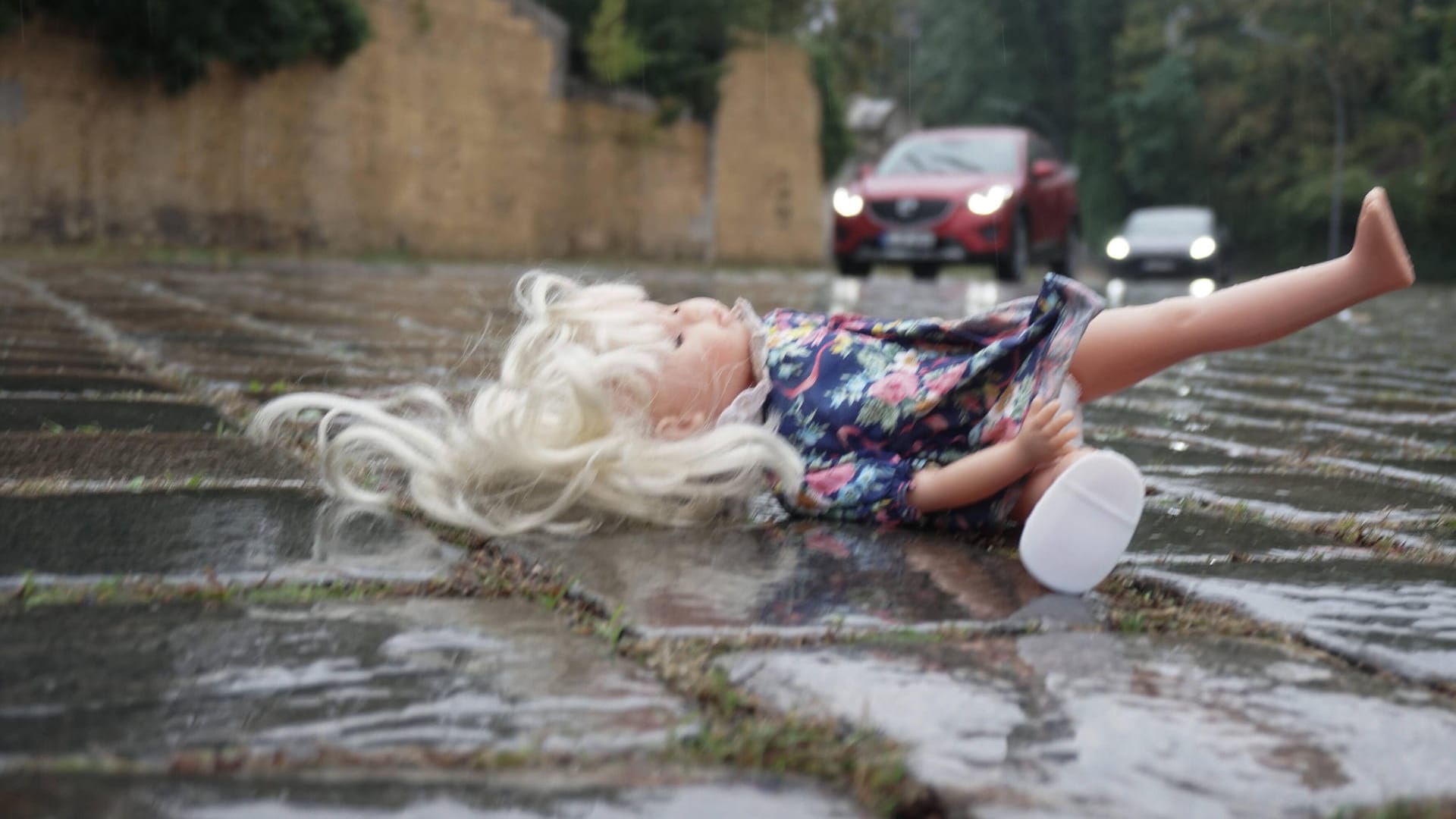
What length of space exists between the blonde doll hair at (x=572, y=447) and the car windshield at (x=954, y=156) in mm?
12842

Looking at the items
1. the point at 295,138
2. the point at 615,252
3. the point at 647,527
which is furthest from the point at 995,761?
the point at 615,252

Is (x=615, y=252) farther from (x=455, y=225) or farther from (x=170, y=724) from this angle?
(x=170, y=724)

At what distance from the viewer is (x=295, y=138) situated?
53.2 ft

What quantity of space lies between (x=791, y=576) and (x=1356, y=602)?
29.1 inches

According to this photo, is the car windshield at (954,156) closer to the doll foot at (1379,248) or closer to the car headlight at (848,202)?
the car headlight at (848,202)

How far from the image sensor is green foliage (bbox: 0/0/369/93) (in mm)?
14023

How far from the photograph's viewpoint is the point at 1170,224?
76.5ft

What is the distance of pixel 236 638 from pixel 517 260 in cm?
1624

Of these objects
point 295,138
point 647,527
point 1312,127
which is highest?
point 1312,127

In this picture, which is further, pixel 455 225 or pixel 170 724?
pixel 455 225

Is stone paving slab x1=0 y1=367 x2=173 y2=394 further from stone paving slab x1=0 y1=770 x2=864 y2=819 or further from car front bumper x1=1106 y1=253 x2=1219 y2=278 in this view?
car front bumper x1=1106 y1=253 x2=1219 y2=278

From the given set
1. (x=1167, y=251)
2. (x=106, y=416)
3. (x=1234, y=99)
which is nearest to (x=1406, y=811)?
(x=106, y=416)

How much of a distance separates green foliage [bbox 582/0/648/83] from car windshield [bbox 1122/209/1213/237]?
8.07m

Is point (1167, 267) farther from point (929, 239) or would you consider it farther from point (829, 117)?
point (929, 239)
